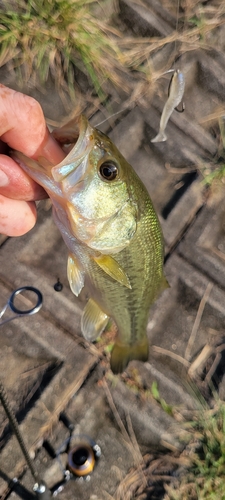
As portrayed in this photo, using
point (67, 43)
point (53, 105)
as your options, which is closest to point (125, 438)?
point (53, 105)

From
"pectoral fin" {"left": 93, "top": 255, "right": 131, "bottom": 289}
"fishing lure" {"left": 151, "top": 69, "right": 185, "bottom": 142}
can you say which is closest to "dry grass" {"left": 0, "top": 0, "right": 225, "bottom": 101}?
"fishing lure" {"left": 151, "top": 69, "right": 185, "bottom": 142}

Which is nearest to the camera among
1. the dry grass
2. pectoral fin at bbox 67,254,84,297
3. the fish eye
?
the fish eye

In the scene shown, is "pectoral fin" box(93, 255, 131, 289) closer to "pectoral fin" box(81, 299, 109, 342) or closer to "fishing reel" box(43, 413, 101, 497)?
"pectoral fin" box(81, 299, 109, 342)

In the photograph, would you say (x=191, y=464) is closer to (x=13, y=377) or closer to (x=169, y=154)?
(x=13, y=377)

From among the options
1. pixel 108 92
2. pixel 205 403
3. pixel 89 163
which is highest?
pixel 108 92

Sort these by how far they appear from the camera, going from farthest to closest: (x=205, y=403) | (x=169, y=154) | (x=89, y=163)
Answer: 1. (x=169, y=154)
2. (x=205, y=403)
3. (x=89, y=163)

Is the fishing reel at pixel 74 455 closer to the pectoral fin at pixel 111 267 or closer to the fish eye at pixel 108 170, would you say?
the pectoral fin at pixel 111 267

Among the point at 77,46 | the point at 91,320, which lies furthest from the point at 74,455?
the point at 77,46
